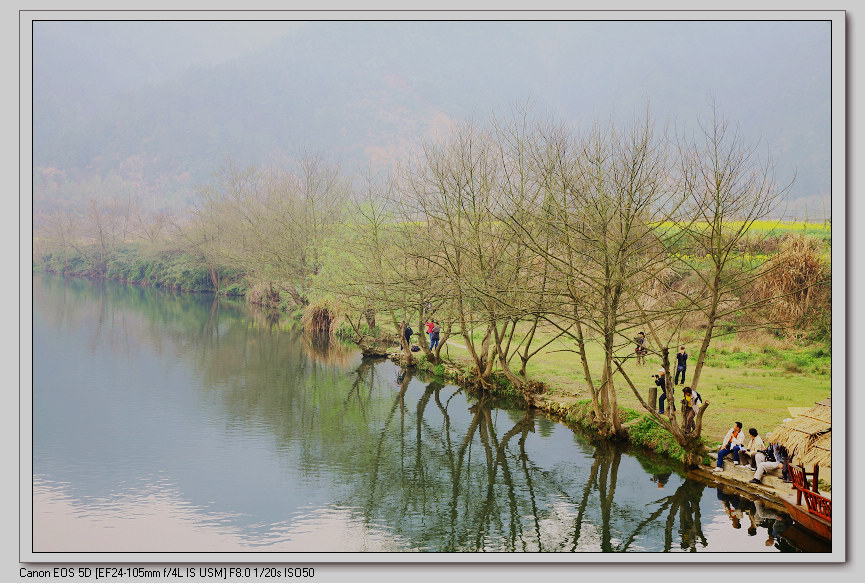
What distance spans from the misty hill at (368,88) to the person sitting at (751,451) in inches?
196

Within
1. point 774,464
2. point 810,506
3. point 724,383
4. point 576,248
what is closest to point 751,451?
point 774,464

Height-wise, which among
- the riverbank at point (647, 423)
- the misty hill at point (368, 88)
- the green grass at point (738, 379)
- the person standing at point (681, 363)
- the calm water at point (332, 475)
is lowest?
the calm water at point (332, 475)

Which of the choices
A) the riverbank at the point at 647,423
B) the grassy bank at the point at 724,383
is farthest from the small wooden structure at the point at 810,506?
the grassy bank at the point at 724,383

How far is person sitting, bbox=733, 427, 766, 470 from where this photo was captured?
1432cm

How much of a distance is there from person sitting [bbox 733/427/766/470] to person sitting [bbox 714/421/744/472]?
0.38 ft

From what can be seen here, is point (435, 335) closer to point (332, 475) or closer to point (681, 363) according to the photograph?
point (681, 363)

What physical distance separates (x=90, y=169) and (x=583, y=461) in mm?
53906

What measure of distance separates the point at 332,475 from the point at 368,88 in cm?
6921

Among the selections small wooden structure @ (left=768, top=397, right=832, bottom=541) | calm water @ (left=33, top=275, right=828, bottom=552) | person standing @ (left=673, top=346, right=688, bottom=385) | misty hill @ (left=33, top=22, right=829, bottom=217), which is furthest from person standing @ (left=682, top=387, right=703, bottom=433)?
person standing @ (left=673, top=346, right=688, bottom=385)

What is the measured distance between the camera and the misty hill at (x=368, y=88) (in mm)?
29344

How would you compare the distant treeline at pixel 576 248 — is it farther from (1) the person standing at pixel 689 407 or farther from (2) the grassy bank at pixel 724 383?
(2) the grassy bank at pixel 724 383

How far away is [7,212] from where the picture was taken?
954cm

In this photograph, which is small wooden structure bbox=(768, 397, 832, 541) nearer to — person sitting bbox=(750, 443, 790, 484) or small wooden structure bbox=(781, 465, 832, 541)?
small wooden structure bbox=(781, 465, 832, 541)
